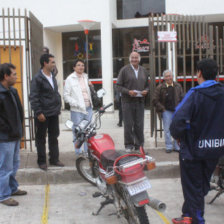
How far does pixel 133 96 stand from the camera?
259 inches

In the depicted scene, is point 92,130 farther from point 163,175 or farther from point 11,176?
point 163,175

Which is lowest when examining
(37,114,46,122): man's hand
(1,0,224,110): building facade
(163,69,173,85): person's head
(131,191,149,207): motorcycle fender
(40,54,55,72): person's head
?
(131,191,149,207): motorcycle fender

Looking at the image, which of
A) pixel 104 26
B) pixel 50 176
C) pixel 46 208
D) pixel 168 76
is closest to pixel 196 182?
pixel 46 208

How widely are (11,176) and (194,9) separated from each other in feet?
33.8

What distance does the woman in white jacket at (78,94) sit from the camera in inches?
251

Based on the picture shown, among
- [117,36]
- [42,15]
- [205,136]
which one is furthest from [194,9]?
[205,136]

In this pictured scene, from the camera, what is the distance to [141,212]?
3.57m

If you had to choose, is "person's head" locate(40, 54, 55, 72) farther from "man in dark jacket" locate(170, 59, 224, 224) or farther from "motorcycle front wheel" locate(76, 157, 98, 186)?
"man in dark jacket" locate(170, 59, 224, 224)

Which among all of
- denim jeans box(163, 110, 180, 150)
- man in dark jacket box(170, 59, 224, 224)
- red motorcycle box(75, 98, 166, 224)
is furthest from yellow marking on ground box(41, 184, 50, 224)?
denim jeans box(163, 110, 180, 150)

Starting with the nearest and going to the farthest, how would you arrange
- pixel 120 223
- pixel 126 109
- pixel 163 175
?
pixel 120 223 → pixel 163 175 → pixel 126 109

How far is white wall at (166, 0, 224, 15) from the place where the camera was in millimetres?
13112

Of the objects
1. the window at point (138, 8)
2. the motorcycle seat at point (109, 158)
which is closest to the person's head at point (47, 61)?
the motorcycle seat at point (109, 158)

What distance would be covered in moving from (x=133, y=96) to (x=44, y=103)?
64.8 inches

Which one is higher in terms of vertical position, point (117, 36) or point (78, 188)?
point (117, 36)
